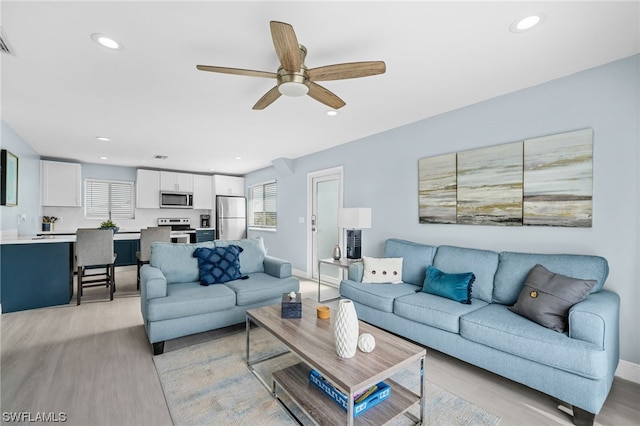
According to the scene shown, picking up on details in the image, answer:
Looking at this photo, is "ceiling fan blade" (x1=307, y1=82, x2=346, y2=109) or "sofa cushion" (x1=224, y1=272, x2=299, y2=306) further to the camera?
"sofa cushion" (x1=224, y1=272, x2=299, y2=306)

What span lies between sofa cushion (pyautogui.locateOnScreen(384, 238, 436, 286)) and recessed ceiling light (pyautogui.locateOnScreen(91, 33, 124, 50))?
10.4 ft

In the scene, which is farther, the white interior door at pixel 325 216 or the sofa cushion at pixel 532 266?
the white interior door at pixel 325 216

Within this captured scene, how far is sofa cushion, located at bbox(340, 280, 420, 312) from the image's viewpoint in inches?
108

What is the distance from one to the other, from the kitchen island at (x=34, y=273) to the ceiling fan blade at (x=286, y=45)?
4023mm

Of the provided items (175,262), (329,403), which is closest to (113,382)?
(175,262)

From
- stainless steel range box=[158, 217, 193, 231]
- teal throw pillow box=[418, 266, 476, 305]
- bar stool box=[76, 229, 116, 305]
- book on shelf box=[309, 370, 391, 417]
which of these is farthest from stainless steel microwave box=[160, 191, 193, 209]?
book on shelf box=[309, 370, 391, 417]

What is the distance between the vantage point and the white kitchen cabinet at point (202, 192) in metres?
7.35

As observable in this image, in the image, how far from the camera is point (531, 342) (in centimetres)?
185

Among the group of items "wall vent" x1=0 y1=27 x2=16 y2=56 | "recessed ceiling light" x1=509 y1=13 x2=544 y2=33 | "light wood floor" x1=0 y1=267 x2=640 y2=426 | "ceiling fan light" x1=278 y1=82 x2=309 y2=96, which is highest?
"recessed ceiling light" x1=509 y1=13 x2=544 y2=33

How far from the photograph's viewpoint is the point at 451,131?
10.7 ft

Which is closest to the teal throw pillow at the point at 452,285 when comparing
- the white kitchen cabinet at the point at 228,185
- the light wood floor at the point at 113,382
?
the light wood floor at the point at 113,382

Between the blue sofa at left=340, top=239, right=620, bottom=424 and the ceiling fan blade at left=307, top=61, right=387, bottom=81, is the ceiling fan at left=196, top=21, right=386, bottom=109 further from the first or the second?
the blue sofa at left=340, top=239, right=620, bottom=424

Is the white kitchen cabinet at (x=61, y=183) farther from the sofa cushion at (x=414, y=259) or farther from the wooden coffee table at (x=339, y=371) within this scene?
the sofa cushion at (x=414, y=259)

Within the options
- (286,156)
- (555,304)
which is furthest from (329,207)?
(555,304)
